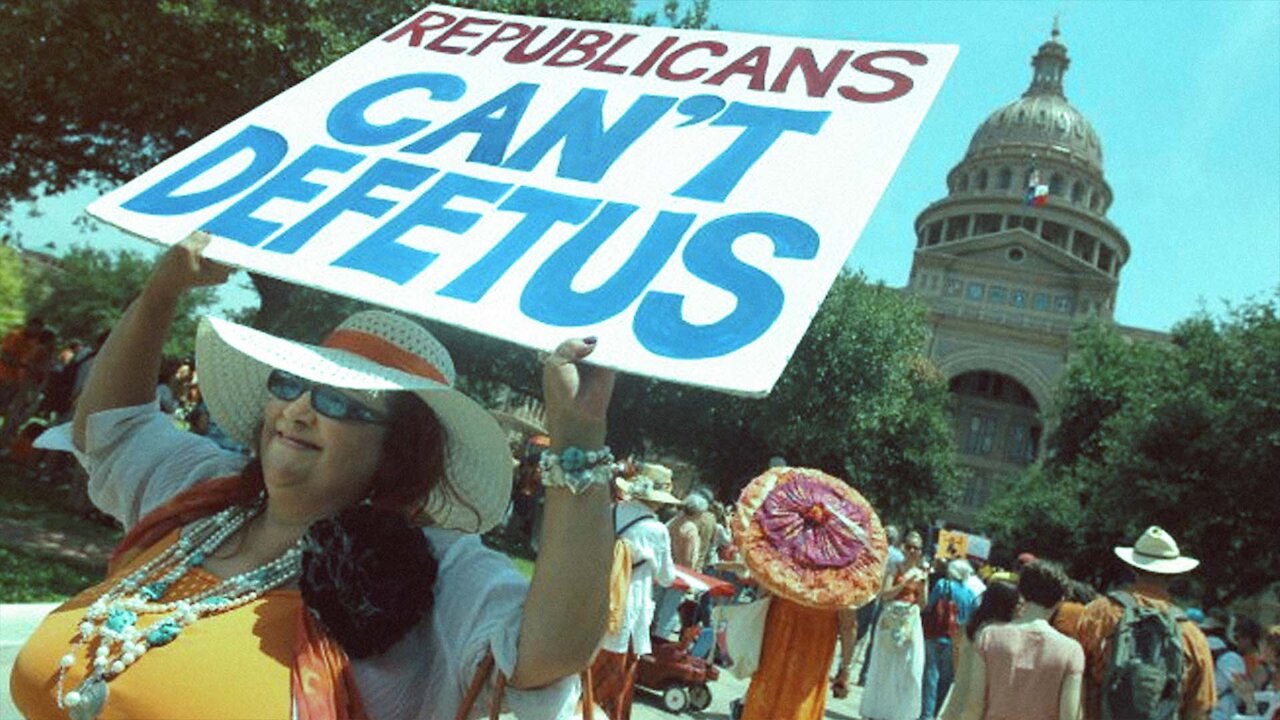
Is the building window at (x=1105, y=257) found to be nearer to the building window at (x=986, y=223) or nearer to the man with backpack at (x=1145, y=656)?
the building window at (x=986, y=223)

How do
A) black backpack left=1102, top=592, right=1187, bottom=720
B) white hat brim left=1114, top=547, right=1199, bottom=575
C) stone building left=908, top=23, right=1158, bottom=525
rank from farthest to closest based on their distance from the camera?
stone building left=908, top=23, right=1158, bottom=525 → white hat brim left=1114, top=547, right=1199, bottom=575 → black backpack left=1102, top=592, right=1187, bottom=720

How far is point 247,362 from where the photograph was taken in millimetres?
2146

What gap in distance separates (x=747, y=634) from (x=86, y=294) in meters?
43.6

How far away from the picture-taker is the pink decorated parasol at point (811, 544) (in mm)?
5961

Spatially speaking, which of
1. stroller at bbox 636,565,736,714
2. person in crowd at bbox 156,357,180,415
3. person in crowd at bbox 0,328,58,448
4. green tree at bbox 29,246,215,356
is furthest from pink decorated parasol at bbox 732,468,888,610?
green tree at bbox 29,246,215,356

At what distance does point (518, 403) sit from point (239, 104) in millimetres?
29131

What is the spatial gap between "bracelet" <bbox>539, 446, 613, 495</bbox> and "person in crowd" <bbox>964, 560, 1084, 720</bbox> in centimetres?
422

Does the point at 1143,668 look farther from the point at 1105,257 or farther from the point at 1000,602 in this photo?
the point at 1105,257

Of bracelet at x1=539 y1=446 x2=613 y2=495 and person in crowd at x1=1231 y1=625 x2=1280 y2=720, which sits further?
person in crowd at x1=1231 y1=625 x2=1280 y2=720

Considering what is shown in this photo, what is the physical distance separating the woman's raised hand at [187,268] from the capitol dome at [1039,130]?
94.2 meters

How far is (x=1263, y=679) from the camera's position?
10070mm

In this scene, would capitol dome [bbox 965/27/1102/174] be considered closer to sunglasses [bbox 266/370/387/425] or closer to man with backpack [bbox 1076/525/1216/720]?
man with backpack [bbox 1076/525/1216/720]

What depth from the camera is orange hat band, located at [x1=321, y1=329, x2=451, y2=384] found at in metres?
1.92

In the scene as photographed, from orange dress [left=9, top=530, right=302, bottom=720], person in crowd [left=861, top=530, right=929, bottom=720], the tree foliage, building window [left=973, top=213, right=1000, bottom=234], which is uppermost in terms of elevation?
building window [left=973, top=213, right=1000, bottom=234]
